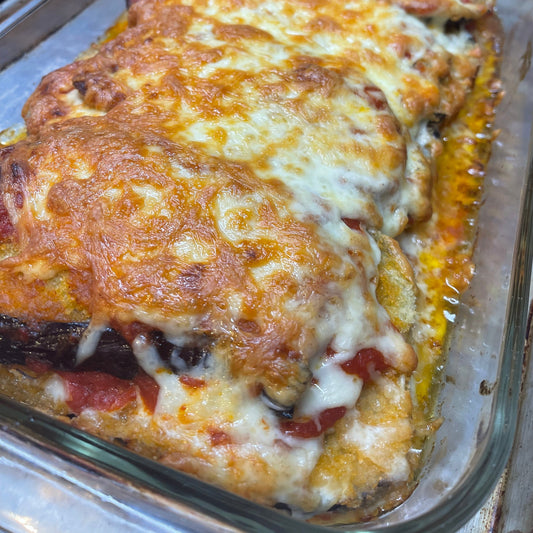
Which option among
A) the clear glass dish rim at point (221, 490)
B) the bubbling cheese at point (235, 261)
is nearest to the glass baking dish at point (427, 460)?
the clear glass dish rim at point (221, 490)

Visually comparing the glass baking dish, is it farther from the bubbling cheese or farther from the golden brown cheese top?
the golden brown cheese top

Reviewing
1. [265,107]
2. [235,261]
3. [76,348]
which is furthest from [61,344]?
[265,107]

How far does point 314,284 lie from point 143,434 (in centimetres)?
71

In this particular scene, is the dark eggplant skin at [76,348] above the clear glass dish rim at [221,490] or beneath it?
above

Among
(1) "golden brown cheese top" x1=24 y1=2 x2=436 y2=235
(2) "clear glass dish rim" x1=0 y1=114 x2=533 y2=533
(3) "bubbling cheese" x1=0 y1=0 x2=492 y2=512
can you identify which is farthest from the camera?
(1) "golden brown cheese top" x1=24 y1=2 x2=436 y2=235

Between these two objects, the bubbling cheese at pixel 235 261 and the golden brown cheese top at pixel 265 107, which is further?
the golden brown cheese top at pixel 265 107

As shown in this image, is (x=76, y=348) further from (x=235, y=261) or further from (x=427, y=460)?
(x=427, y=460)

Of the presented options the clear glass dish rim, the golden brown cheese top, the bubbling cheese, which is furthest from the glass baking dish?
the golden brown cheese top

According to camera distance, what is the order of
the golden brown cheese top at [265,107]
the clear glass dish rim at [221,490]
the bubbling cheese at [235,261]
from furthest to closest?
the golden brown cheese top at [265,107]
the bubbling cheese at [235,261]
the clear glass dish rim at [221,490]

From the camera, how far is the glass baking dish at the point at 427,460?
1.54 meters

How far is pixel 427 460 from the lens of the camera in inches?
76.5

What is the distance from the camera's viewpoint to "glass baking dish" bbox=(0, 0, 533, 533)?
1.54 meters

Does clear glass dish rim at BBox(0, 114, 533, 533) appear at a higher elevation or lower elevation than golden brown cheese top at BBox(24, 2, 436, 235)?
lower

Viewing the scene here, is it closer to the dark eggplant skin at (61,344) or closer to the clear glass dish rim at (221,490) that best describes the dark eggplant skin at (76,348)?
the dark eggplant skin at (61,344)
